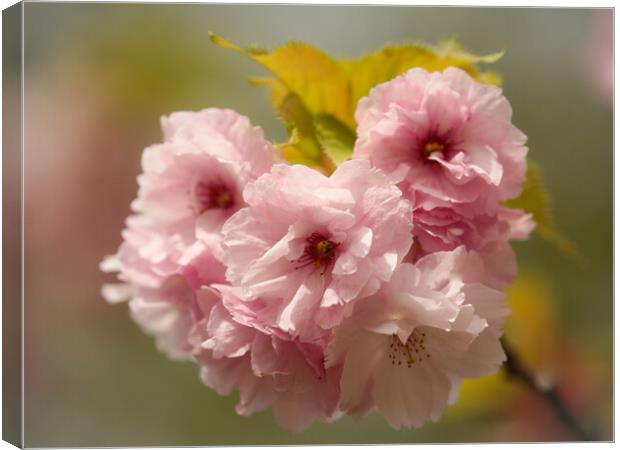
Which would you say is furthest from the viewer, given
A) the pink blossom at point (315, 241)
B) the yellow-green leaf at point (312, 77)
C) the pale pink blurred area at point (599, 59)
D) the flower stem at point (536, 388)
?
the pale pink blurred area at point (599, 59)

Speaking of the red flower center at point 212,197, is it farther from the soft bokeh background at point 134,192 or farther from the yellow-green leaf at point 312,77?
the soft bokeh background at point 134,192

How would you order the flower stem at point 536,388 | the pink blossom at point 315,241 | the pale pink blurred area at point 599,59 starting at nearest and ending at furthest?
the pink blossom at point 315,241, the flower stem at point 536,388, the pale pink blurred area at point 599,59

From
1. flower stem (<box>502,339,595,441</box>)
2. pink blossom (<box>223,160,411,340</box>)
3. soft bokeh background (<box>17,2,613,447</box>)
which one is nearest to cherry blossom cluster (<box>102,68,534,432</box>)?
pink blossom (<box>223,160,411,340</box>)

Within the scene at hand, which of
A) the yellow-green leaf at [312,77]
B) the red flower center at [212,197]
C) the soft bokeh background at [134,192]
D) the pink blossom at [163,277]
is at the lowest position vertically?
the soft bokeh background at [134,192]

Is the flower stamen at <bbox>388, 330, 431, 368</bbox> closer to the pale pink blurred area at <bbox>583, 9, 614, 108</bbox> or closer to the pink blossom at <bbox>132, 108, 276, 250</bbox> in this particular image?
the pink blossom at <bbox>132, 108, 276, 250</bbox>

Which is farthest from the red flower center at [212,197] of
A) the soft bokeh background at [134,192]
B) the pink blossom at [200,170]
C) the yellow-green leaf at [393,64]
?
the soft bokeh background at [134,192]

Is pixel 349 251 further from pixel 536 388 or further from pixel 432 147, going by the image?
pixel 536 388
